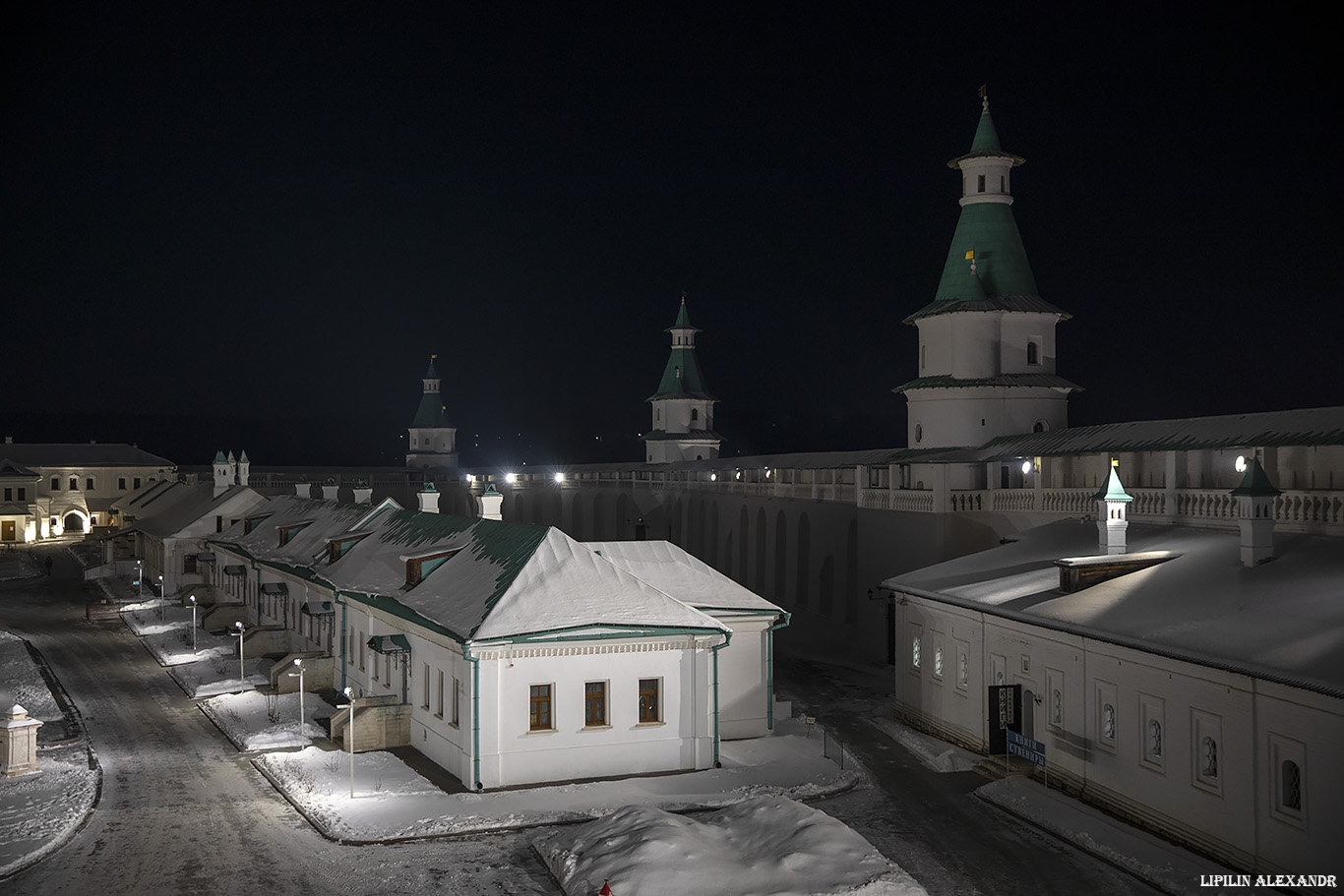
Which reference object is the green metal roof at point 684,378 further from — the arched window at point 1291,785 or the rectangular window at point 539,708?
the arched window at point 1291,785

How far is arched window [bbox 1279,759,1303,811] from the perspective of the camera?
61.8ft

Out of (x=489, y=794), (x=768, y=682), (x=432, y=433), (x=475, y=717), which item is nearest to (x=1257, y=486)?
(x=768, y=682)

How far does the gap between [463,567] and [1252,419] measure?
64.8 ft

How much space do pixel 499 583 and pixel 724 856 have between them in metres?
9.70

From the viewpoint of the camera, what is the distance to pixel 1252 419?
3088 cm

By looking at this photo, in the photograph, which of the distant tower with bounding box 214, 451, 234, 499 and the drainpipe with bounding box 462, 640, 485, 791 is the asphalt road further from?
the distant tower with bounding box 214, 451, 234, 499

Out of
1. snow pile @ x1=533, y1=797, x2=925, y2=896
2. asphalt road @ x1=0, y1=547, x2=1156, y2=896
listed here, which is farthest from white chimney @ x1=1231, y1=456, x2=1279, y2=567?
snow pile @ x1=533, y1=797, x2=925, y2=896

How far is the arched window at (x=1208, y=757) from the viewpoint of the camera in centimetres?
2053

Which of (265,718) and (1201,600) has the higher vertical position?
(1201,600)

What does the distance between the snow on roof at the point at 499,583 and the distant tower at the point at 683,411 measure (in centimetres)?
5081

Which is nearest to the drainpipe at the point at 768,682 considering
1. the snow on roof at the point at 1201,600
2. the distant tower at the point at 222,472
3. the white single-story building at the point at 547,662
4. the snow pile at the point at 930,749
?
the white single-story building at the point at 547,662

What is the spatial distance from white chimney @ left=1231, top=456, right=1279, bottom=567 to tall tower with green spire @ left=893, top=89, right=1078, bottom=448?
21.3m

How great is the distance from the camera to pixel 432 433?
397ft

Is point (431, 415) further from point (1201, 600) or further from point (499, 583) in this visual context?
point (1201, 600)
